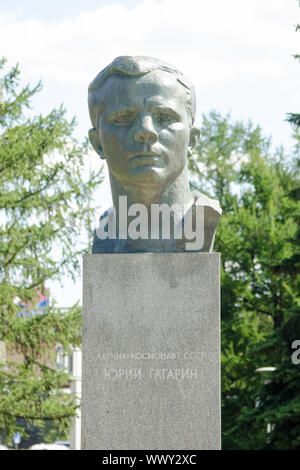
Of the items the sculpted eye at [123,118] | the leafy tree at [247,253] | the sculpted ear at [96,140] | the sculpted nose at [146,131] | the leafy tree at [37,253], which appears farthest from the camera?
the leafy tree at [247,253]

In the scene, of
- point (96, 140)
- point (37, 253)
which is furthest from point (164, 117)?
point (37, 253)

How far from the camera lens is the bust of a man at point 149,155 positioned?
6.70 m

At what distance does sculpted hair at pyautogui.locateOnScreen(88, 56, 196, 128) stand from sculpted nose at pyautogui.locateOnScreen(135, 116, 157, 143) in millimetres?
385

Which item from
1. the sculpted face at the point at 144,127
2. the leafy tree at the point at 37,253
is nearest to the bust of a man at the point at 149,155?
the sculpted face at the point at 144,127

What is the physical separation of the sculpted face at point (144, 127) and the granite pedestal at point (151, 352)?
773 mm

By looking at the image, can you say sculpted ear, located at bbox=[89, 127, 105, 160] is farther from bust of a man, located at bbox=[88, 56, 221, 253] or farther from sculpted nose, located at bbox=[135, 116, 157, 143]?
sculpted nose, located at bbox=[135, 116, 157, 143]

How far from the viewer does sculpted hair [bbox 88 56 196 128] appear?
265 inches

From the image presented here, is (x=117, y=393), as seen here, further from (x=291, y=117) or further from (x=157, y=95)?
(x=291, y=117)

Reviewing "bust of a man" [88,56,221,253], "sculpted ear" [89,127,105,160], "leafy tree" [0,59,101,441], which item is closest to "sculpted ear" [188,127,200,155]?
"bust of a man" [88,56,221,253]

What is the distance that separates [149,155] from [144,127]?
23 centimetres

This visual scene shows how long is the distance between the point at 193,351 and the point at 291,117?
28.7ft

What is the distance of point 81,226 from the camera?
1664cm

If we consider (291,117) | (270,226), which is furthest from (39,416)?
(270,226)

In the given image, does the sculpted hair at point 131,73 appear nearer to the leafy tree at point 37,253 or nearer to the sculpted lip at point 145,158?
the sculpted lip at point 145,158
